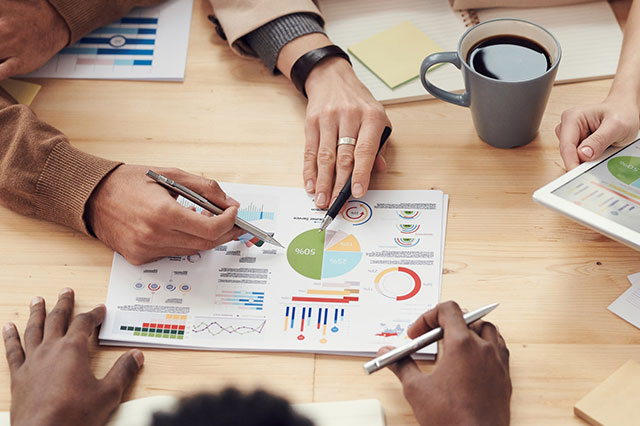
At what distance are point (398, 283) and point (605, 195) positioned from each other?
0.91 ft

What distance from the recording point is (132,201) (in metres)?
0.88

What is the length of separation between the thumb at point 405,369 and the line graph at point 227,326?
0.18m

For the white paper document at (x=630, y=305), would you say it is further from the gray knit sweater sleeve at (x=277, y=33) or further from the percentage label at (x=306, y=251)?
the gray knit sweater sleeve at (x=277, y=33)

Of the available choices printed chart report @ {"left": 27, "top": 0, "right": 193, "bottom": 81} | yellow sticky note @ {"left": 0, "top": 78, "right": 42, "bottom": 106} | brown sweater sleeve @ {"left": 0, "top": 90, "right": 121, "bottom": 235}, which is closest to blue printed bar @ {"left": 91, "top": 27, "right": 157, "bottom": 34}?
printed chart report @ {"left": 27, "top": 0, "right": 193, "bottom": 81}

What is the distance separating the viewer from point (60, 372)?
0.75 metres

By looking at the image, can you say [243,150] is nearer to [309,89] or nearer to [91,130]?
[309,89]

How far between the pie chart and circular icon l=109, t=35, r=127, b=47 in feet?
1.79

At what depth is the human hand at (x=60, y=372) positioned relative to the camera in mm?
712

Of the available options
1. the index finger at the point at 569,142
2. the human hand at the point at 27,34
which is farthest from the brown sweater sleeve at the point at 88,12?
the index finger at the point at 569,142

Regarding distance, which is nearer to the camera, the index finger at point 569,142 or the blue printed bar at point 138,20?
the index finger at point 569,142

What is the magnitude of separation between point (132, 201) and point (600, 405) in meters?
0.63

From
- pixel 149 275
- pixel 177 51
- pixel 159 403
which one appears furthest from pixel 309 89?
pixel 159 403

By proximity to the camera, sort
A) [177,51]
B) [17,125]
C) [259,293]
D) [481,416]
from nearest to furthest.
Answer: [481,416] → [259,293] → [17,125] → [177,51]

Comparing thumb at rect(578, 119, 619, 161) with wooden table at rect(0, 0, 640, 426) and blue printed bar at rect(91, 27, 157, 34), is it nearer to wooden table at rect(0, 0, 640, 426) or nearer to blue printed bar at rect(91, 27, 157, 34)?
wooden table at rect(0, 0, 640, 426)
